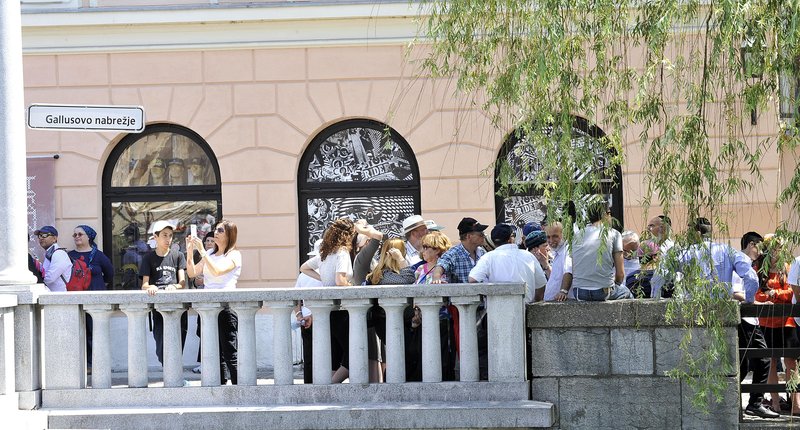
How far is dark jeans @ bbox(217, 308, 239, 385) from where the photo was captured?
9453 millimetres

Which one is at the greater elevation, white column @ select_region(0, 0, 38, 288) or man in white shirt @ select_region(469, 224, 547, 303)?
→ white column @ select_region(0, 0, 38, 288)

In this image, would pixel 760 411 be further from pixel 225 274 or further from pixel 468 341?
pixel 225 274

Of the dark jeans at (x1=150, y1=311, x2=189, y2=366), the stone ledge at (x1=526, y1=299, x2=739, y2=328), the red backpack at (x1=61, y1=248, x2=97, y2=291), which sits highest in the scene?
the red backpack at (x1=61, y1=248, x2=97, y2=291)

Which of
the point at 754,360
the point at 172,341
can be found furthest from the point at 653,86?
the point at 172,341

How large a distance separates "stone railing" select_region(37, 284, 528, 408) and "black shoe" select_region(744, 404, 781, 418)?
1762 millimetres

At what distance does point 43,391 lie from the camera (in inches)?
355

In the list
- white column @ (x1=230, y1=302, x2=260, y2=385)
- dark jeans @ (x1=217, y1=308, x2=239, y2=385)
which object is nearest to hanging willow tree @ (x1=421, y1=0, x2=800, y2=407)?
white column @ (x1=230, y1=302, x2=260, y2=385)

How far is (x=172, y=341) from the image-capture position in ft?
29.2

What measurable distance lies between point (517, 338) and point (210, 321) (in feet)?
7.50

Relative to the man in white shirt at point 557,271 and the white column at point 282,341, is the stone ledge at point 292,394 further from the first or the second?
the man in white shirt at point 557,271

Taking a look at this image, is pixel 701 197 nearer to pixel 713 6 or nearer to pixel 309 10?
pixel 713 6

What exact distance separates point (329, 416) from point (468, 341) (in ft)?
3.79

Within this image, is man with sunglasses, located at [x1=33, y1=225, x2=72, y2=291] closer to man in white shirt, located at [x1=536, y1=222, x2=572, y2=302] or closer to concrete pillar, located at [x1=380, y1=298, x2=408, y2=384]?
concrete pillar, located at [x1=380, y1=298, x2=408, y2=384]

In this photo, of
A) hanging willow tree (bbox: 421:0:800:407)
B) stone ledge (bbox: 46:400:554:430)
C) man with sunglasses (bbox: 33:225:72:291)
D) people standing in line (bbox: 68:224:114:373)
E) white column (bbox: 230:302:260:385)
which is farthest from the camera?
people standing in line (bbox: 68:224:114:373)
